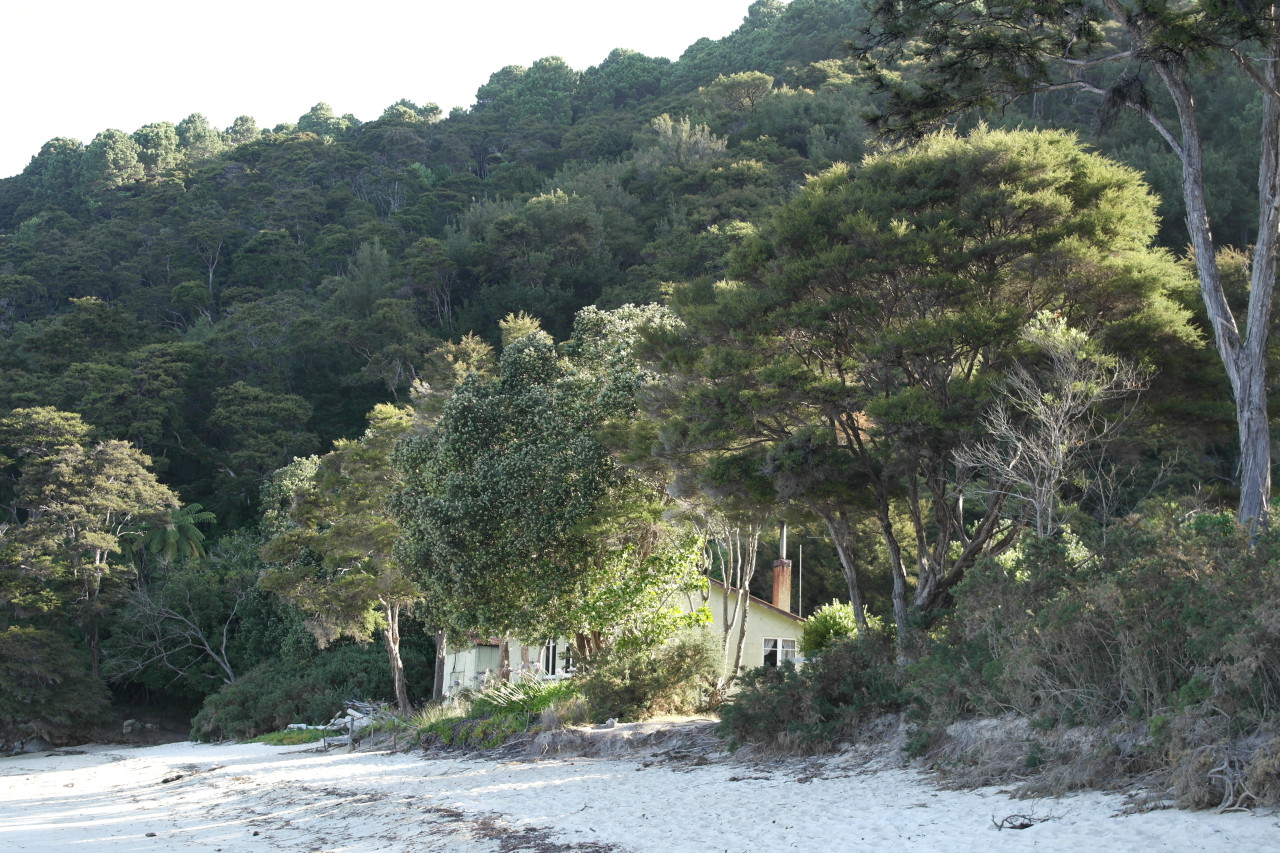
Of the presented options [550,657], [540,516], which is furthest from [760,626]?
[540,516]

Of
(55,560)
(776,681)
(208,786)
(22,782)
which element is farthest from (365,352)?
(776,681)

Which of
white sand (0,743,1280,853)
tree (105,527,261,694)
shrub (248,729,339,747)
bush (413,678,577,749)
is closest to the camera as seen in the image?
white sand (0,743,1280,853)

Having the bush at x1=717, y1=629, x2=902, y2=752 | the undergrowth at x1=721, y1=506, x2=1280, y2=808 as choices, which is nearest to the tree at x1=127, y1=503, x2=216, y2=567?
the bush at x1=717, y1=629, x2=902, y2=752

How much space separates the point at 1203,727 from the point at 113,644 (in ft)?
134

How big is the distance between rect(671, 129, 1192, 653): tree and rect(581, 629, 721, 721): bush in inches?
165

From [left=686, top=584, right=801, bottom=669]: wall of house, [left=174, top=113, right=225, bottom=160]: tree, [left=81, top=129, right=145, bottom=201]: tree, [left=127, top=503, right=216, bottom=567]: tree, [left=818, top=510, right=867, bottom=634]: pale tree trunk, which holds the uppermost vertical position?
[left=174, top=113, right=225, bottom=160]: tree

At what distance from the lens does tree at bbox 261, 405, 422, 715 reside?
2731 centimetres

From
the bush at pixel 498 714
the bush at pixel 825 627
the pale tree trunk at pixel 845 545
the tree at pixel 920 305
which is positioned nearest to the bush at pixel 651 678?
the bush at pixel 498 714

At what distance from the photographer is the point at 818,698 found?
44.7ft

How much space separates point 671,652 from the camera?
18.8 m

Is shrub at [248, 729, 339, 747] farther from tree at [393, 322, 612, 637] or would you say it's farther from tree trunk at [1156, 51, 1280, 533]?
tree trunk at [1156, 51, 1280, 533]

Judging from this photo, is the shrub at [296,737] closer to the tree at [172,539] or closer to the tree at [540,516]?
the tree at [540,516]

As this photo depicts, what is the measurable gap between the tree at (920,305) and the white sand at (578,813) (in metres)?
3.97

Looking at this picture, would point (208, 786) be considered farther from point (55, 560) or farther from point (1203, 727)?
point (55, 560)
